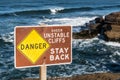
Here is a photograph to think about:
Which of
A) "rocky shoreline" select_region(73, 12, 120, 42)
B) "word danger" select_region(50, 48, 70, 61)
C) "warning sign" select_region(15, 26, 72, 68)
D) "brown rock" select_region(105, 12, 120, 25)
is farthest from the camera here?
"brown rock" select_region(105, 12, 120, 25)

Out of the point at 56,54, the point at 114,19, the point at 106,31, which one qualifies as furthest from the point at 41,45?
the point at 114,19

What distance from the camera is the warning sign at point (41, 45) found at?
417cm

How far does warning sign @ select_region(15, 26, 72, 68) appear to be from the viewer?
4168 millimetres

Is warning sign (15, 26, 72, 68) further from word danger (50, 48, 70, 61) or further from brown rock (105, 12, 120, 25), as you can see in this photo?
brown rock (105, 12, 120, 25)

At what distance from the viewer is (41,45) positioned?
4246 millimetres

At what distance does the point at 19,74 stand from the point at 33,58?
1107 centimetres

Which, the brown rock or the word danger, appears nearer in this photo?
the word danger

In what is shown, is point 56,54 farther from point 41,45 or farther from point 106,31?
point 106,31

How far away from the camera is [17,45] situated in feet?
13.6

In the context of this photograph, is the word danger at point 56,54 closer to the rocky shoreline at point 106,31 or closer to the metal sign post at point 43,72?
the metal sign post at point 43,72

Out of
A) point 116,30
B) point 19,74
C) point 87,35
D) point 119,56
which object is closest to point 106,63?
point 119,56

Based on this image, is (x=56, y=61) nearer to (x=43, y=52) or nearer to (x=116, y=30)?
(x=43, y=52)

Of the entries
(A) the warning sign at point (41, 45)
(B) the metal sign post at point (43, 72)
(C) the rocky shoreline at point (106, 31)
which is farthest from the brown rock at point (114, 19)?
(B) the metal sign post at point (43, 72)

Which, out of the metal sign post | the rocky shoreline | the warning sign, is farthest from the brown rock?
the metal sign post
